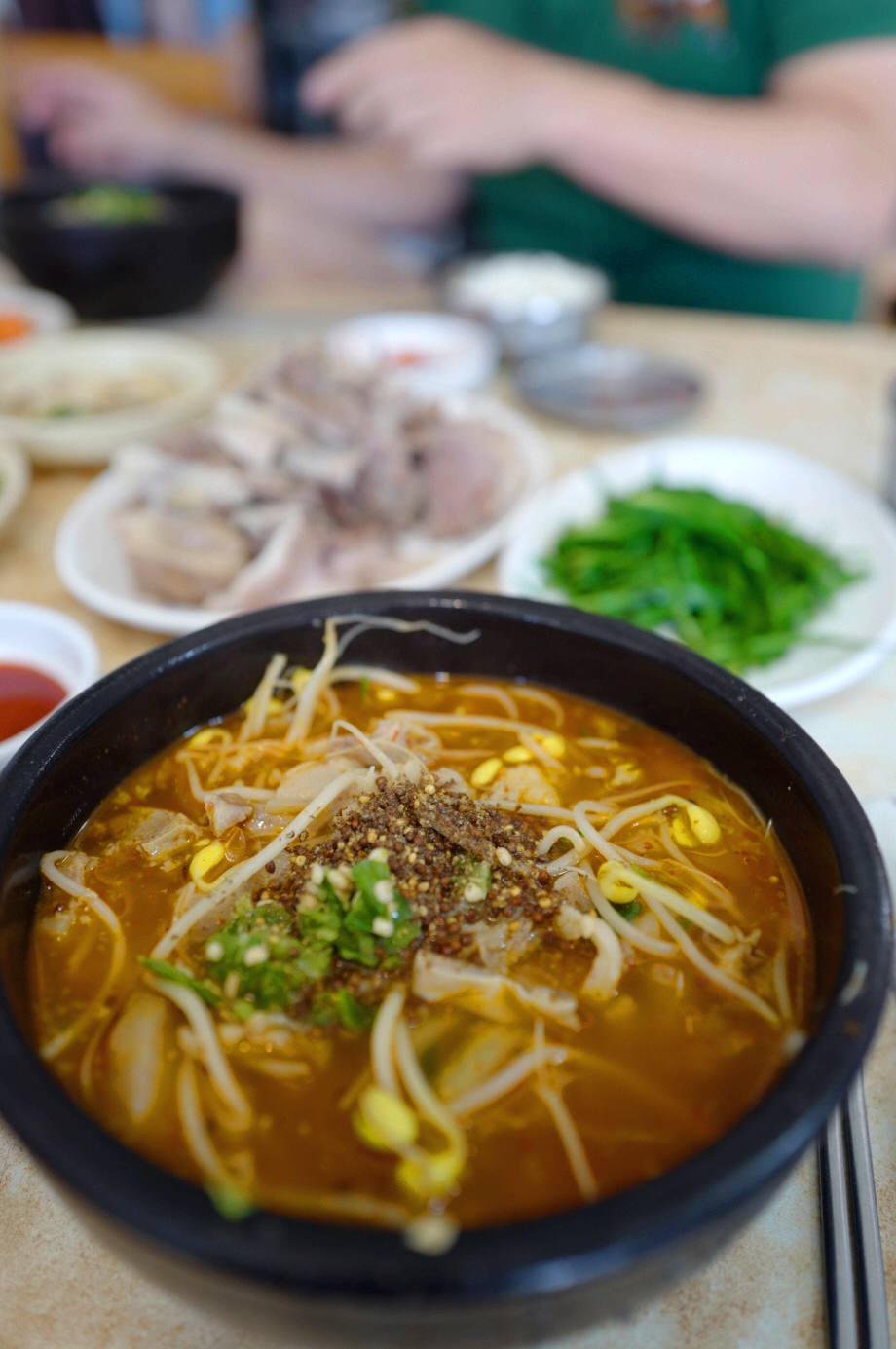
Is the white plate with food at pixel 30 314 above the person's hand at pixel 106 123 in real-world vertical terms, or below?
below

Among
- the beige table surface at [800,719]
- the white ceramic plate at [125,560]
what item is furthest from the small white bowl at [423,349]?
the white ceramic plate at [125,560]

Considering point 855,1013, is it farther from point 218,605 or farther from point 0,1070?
point 218,605

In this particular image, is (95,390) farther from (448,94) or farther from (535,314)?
(448,94)

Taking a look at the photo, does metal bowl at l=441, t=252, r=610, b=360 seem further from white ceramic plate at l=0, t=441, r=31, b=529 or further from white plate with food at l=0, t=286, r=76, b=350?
white ceramic plate at l=0, t=441, r=31, b=529

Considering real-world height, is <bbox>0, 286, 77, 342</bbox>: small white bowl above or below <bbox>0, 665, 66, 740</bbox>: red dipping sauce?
above

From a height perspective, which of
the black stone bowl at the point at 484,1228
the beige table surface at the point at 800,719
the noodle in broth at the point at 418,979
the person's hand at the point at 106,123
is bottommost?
the beige table surface at the point at 800,719

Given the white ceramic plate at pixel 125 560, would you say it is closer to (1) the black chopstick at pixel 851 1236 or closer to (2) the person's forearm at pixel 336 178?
(1) the black chopstick at pixel 851 1236

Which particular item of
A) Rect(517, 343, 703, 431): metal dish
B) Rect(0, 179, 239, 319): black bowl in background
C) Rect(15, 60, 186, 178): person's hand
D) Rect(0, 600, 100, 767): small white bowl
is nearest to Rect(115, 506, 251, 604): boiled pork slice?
Rect(0, 600, 100, 767): small white bowl

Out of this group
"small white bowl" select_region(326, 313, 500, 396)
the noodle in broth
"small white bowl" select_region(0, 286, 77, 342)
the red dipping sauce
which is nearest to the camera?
the noodle in broth
